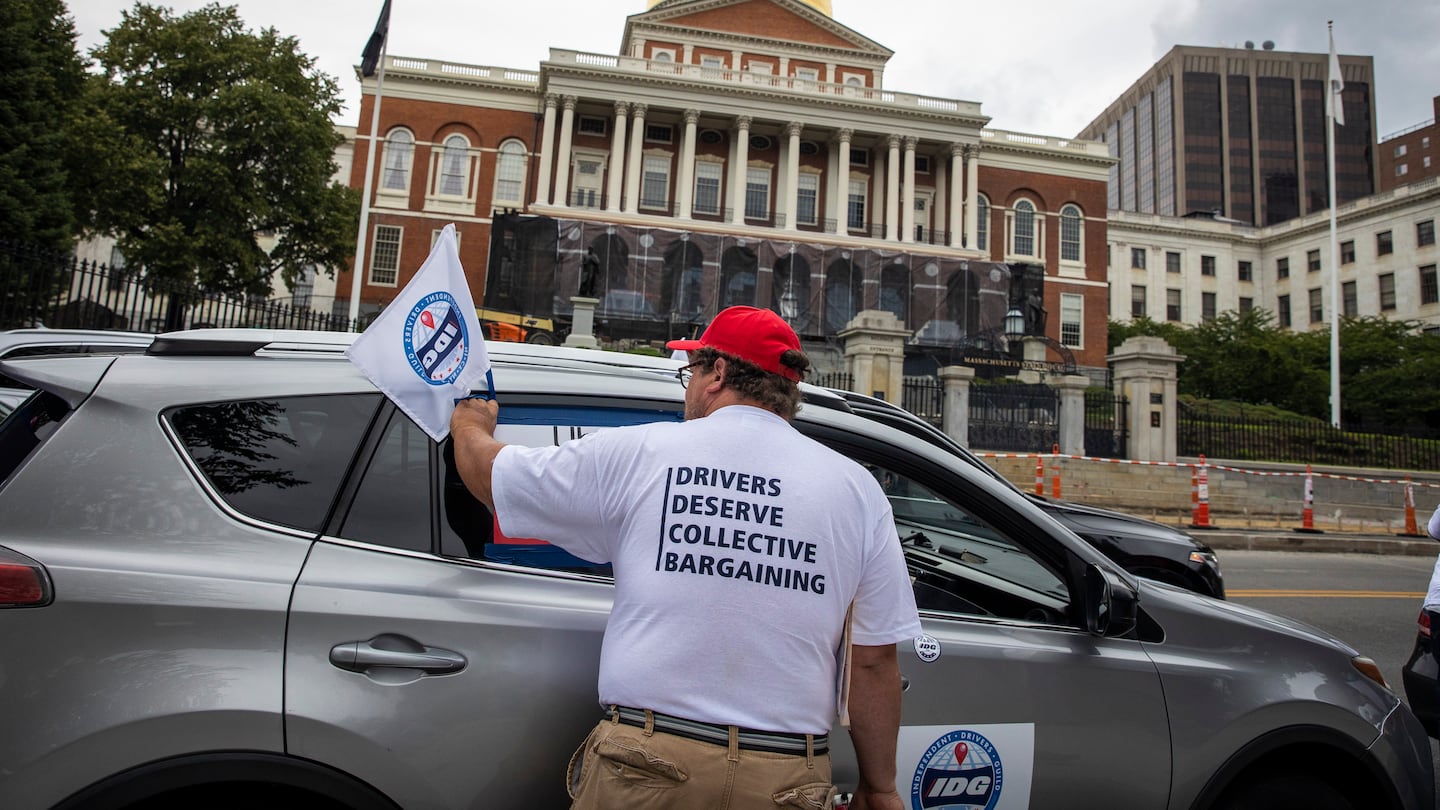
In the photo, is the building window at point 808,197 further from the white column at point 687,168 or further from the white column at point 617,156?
the white column at point 617,156

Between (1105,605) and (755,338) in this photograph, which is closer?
(755,338)

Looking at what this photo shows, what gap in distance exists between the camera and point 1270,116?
10488 cm

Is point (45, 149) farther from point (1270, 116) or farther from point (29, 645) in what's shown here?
point (1270, 116)

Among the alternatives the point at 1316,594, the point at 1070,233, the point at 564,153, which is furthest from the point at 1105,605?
the point at 1070,233

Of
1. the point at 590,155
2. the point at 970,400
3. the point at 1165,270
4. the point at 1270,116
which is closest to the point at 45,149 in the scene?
the point at 970,400

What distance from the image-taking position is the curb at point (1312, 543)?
12578 mm

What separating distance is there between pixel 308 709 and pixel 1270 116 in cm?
13355

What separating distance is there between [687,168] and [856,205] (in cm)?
1115

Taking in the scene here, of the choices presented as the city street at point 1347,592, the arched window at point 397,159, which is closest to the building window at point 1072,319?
the city street at point 1347,592

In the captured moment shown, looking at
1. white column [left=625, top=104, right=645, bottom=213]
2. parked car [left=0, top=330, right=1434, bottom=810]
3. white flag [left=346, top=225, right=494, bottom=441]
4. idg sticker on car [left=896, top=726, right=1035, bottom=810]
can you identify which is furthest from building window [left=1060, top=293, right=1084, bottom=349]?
white flag [left=346, top=225, right=494, bottom=441]

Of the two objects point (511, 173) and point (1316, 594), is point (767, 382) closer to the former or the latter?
point (1316, 594)

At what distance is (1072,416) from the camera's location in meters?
17.6

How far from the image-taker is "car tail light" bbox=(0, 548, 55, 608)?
1.58 m

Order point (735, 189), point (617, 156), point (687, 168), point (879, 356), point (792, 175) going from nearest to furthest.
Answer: point (879, 356) → point (617, 156) → point (687, 168) → point (735, 189) → point (792, 175)
